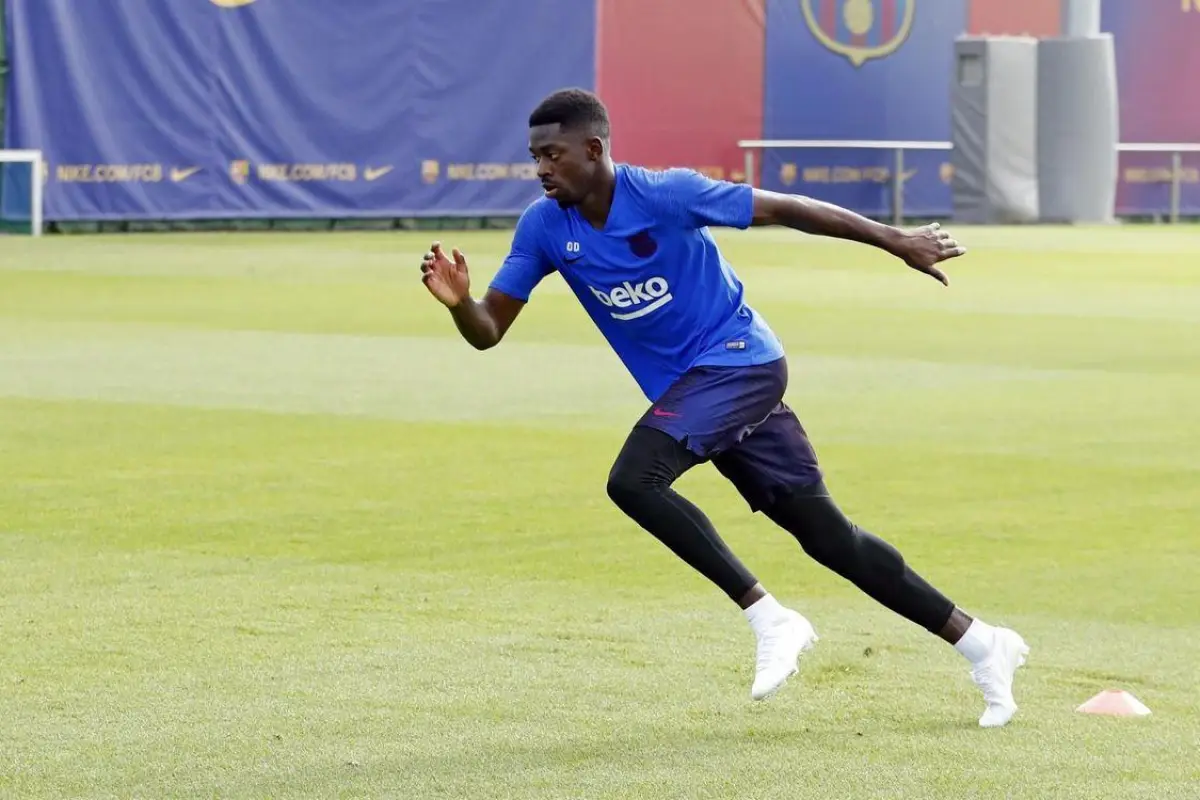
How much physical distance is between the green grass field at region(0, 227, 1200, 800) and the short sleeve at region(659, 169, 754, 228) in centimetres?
138

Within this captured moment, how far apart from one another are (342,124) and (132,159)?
3412mm

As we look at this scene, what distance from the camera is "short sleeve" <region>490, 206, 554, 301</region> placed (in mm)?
7062

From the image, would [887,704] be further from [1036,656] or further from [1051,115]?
[1051,115]

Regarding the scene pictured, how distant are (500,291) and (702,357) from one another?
2.23ft

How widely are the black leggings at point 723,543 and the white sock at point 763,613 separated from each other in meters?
0.06

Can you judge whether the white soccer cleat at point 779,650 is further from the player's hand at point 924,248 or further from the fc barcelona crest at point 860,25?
the fc barcelona crest at point 860,25

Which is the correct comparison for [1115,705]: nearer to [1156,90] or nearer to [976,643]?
[976,643]

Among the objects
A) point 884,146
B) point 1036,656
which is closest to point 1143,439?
point 1036,656

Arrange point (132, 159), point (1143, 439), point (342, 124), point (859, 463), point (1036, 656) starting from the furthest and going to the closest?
1. point (342, 124)
2. point (132, 159)
3. point (1143, 439)
4. point (859, 463)
5. point (1036, 656)

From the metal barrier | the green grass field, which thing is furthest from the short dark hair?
the metal barrier

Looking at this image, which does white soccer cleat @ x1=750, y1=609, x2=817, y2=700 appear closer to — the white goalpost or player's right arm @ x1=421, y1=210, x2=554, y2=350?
player's right arm @ x1=421, y1=210, x2=554, y2=350

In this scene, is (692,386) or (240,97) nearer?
(692,386)

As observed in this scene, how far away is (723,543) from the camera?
261 inches

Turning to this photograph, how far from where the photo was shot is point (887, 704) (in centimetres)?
691
